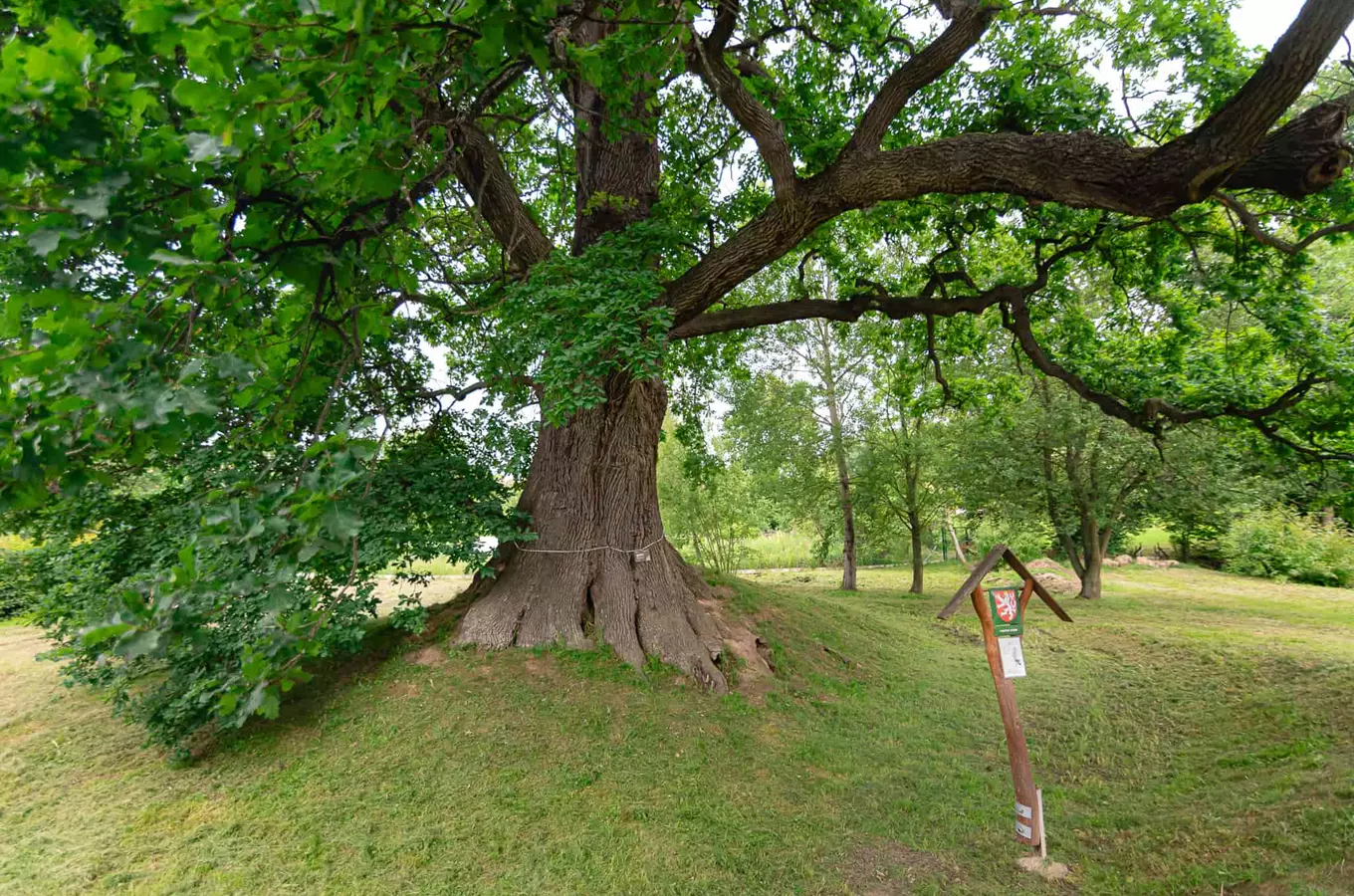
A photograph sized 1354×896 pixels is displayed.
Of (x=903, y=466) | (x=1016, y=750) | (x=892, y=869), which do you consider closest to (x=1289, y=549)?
(x=903, y=466)

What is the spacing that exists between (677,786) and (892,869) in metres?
1.49

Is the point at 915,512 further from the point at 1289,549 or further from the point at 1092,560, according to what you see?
the point at 1289,549

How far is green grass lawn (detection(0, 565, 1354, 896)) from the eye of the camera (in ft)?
11.4

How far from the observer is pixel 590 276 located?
4586 mm

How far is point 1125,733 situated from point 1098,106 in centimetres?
576

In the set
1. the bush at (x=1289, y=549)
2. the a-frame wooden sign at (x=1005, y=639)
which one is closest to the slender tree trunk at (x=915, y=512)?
the bush at (x=1289, y=549)

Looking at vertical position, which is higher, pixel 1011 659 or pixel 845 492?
pixel 845 492

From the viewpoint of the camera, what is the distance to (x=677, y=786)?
14.3ft

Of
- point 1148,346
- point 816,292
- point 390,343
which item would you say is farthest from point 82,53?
point 816,292

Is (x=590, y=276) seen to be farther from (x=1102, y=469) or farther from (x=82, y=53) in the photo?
(x=1102, y=469)

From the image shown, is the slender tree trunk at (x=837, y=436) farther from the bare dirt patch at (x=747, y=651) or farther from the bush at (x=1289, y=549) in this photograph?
the bush at (x=1289, y=549)

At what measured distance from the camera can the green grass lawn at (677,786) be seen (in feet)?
11.4

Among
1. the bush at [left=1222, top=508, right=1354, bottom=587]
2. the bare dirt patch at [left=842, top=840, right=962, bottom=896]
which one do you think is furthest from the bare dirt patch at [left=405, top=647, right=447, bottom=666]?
the bush at [left=1222, top=508, right=1354, bottom=587]

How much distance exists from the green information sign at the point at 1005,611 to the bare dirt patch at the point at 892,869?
1476mm
